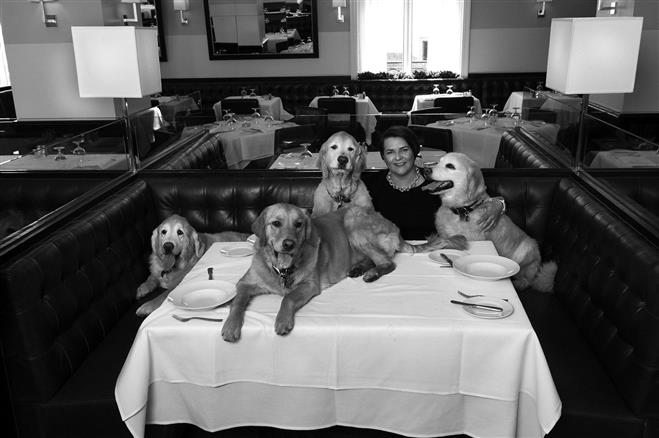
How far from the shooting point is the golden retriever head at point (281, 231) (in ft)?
7.57

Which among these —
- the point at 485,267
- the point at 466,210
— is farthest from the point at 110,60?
the point at 485,267

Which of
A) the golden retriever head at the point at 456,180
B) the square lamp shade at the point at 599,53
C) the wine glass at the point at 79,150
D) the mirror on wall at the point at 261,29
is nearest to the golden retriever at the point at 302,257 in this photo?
the golden retriever head at the point at 456,180

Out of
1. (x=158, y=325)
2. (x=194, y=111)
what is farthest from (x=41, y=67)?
(x=158, y=325)

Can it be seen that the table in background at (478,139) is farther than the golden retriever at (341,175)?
Yes

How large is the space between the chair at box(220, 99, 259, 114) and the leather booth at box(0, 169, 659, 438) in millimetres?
4645

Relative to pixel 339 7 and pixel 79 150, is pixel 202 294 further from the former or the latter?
pixel 339 7

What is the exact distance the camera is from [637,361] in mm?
2275

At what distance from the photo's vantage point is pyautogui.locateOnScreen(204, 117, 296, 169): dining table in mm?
5418

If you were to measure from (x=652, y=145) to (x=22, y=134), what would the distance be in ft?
17.6

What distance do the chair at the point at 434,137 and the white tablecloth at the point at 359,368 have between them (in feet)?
8.28

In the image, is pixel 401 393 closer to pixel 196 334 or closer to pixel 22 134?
pixel 196 334

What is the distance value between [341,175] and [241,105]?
17.3 feet

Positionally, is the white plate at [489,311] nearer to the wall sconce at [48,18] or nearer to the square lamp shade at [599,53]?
the square lamp shade at [599,53]

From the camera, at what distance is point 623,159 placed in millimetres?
3494
